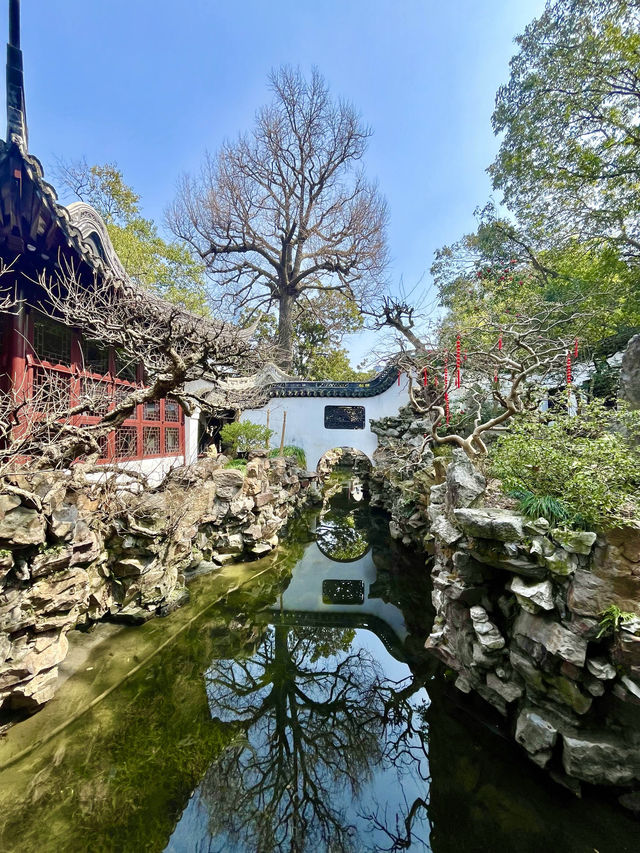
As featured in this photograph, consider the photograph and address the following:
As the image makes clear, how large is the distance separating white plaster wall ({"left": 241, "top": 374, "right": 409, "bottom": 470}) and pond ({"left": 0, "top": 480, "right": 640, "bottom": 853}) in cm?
720

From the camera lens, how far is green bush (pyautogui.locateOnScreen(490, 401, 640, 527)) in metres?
2.73

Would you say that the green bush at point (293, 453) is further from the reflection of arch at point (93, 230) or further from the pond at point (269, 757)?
the reflection of arch at point (93, 230)

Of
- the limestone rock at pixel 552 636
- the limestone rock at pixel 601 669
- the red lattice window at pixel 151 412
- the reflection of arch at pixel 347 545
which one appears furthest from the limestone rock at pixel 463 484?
the red lattice window at pixel 151 412

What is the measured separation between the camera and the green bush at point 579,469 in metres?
2.73

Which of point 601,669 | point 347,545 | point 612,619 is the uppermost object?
point 612,619

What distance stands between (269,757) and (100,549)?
3.02m

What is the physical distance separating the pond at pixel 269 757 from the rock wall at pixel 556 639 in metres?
0.43

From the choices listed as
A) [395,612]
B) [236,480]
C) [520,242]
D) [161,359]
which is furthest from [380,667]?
[520,242]

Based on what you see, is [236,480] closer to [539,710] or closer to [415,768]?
[415,768]

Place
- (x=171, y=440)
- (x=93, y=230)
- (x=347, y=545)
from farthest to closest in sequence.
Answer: (x=347, y=545) < (x=171, y=440) < (x=93, y=230)

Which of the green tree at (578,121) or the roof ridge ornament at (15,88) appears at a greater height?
the green tree at (578,121)

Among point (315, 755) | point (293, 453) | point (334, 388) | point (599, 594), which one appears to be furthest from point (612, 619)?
point (334, 388)

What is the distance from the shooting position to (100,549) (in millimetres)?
4348

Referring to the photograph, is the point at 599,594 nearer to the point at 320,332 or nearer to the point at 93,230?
the point at 93,230
